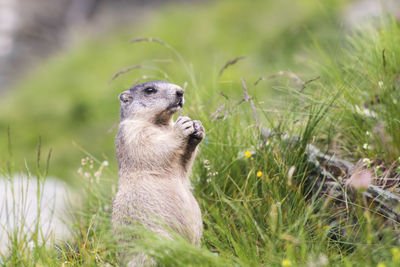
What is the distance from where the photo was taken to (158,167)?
125 inches

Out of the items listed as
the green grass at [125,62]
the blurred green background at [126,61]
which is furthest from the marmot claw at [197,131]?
the green grass at [125,62]

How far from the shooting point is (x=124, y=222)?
10.0 ft

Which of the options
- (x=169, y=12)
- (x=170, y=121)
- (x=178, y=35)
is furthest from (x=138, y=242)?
(x=169, y=12)

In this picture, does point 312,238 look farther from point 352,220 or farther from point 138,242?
point 138,242

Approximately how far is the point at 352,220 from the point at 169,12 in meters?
11.5

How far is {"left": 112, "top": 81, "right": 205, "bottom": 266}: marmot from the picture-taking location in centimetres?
300

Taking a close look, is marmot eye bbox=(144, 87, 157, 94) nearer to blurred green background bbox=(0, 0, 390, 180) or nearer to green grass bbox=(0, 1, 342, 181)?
blurred green background bbox=(0, 0, 390, 180)

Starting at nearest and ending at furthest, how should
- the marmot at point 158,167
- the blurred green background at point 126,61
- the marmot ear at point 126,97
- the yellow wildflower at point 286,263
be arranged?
the yellow wildflower at point 286,263, the marmot at point 158,167, the marmot ear at point 126,97, the blurred green background at point 126,61

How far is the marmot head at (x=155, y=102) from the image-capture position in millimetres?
3480

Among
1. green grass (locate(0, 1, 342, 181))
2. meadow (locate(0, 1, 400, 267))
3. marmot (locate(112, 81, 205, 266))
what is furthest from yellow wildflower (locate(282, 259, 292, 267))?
green grass (locate(0, 1, 342, 181))

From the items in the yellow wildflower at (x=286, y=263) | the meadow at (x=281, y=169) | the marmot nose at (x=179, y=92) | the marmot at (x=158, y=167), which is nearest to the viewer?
the yellow wildflower at (x=286, y=263)

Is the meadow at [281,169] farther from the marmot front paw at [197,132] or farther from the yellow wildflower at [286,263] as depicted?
the marmot front paw at [197,132]

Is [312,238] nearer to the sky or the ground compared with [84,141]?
nearer to the ground

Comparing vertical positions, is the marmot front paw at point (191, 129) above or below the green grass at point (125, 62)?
below
